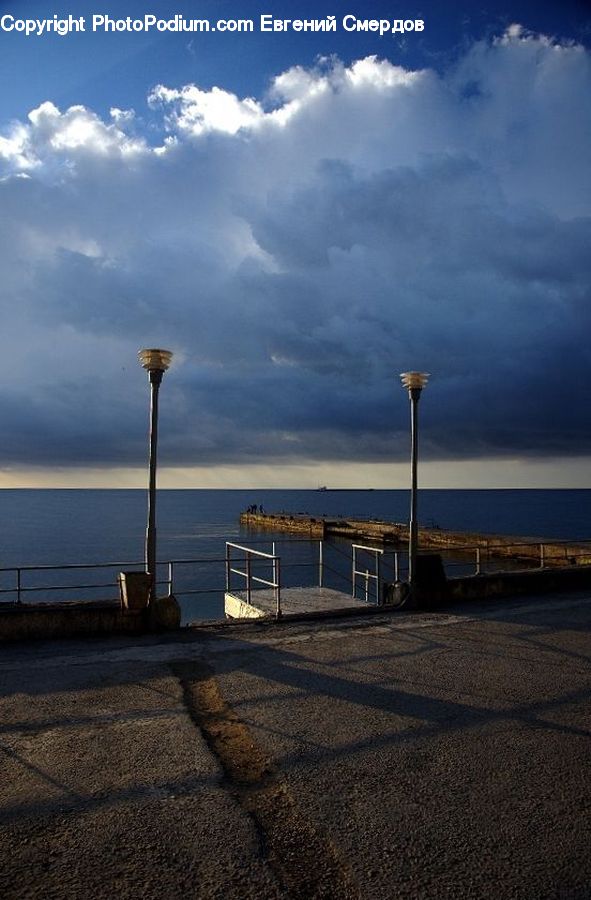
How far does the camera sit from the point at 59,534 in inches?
3688

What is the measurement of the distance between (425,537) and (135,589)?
67495 mm

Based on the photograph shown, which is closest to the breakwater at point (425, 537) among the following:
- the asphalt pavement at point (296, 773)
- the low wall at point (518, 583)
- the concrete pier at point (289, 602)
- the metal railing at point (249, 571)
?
the low wall at point (518, 583)

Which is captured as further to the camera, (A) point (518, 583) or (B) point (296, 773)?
(A) point (518, 583)

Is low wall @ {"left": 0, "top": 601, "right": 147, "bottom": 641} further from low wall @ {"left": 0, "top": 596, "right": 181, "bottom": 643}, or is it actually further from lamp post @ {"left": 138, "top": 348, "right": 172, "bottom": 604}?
lamp post @ {"left": 138, "top": 348, "right": 172, "bottom": 604}

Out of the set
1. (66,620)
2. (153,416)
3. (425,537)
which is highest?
(153,416)

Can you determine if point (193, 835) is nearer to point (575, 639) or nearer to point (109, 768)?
point (109, 768)

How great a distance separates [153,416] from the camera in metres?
9.79

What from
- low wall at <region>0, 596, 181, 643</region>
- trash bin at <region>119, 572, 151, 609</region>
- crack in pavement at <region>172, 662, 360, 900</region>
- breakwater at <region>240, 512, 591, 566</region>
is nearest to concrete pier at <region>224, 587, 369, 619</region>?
low wall at <region>0, 596, 181, 643</region>

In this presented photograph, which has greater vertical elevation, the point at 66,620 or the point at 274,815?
the point at 66,620

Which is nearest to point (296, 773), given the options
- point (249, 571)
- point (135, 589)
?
point (135, 589)

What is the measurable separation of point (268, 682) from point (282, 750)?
181 cm

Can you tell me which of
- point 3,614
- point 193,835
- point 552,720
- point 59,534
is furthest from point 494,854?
point 59,534

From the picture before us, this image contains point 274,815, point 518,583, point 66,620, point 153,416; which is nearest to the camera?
point 274,815

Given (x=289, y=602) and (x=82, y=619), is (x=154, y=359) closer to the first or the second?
(x=82, y=619)
